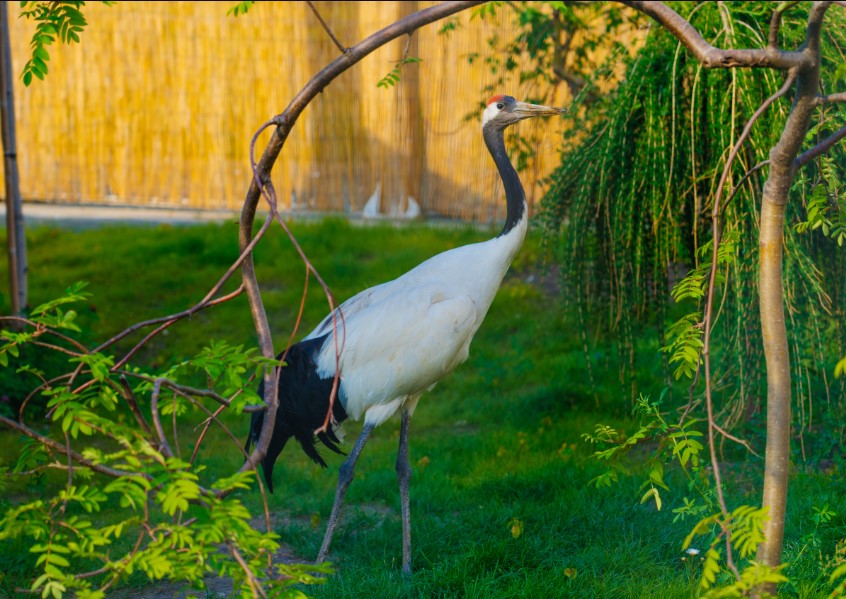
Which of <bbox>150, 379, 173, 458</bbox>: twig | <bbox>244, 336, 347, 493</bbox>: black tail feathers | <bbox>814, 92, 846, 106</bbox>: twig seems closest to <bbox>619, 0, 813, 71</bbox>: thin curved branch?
<bbox>814, 92, 846, 106</bbox>: twig

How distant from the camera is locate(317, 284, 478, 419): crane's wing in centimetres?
434

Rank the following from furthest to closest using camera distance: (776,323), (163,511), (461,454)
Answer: (461,454)
(776,323)
(163,511)

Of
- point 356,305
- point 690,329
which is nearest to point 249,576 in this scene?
point 690,329

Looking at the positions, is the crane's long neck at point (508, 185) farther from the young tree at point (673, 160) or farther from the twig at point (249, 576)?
the twig at point (249, 576)

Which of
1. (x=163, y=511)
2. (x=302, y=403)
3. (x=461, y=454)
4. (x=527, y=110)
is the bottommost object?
(x=461, y=454)

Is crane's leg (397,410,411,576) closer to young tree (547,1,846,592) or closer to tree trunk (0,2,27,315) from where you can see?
young tree (547,1,846,592)

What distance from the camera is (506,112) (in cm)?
501

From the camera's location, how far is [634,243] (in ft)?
17.6

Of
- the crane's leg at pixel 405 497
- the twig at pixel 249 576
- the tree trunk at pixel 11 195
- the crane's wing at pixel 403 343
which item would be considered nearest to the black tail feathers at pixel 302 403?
the crane's wing at pixel 403 343

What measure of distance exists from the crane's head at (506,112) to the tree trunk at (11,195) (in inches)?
131

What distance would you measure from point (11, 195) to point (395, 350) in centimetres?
359

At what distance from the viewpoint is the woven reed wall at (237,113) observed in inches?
389

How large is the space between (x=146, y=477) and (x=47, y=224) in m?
7.95

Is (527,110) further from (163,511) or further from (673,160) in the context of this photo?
(163,511)
